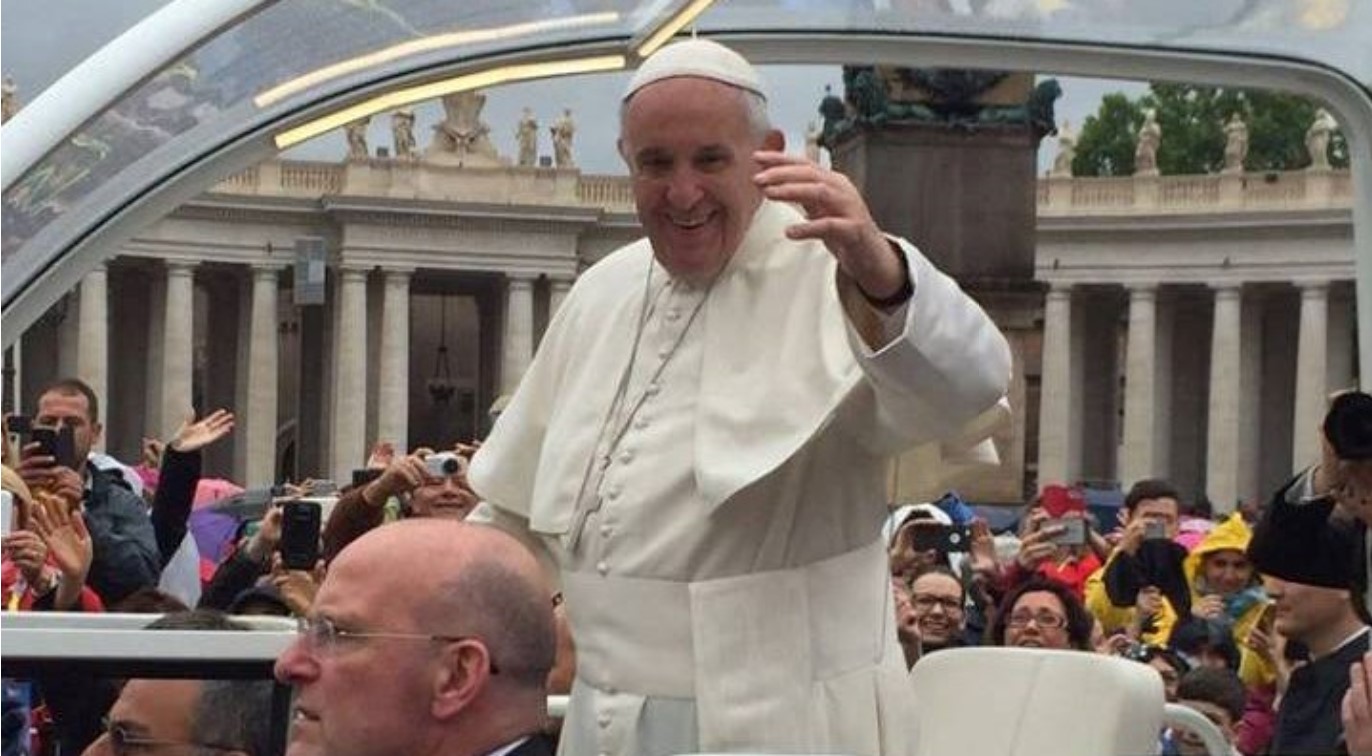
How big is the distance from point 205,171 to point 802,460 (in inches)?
54.9

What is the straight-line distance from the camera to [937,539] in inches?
406

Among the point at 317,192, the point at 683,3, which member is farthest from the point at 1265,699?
the point at 317,192

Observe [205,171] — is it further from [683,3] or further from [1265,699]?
[1265,699]

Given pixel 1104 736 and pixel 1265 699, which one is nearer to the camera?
pixel 1104 736

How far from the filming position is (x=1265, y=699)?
820cm

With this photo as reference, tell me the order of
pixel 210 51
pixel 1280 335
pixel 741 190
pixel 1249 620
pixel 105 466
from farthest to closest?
1. pixel 1280 335
2. pixel 1249 620
3. pixel 105 466
4. pixel 210 51
5. pixel 741 190

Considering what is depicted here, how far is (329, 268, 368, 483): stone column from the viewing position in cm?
7738

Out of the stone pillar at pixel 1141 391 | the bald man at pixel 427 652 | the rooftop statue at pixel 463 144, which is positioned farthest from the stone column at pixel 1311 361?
the bald man at pixel 427 652

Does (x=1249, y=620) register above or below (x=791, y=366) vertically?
below

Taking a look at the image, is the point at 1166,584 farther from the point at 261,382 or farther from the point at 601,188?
the point at 601,188

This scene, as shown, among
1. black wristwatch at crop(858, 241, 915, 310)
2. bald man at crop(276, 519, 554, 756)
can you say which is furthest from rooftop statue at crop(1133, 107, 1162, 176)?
bald man at crop(276, 519, 554, 756)

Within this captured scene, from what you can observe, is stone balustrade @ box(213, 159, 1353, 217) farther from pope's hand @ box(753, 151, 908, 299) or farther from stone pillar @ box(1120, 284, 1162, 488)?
pope's hand @ box(753, 151, 908, 299)

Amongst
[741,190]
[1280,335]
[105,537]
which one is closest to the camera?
[741,190]

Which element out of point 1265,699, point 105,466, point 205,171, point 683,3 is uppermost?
point 683,3
